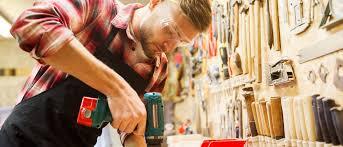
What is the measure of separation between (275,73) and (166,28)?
71 centimetres

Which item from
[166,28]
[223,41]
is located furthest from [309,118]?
[223,41]

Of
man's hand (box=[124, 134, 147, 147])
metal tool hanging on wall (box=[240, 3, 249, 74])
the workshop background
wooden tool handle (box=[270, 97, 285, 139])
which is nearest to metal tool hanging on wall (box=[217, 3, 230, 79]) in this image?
the workshop background

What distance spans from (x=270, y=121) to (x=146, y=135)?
670 mm

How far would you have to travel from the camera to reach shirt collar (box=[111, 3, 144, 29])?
5.34 feet

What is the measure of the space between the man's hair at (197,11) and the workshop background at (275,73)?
44 centimetres

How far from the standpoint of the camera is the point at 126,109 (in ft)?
4.37

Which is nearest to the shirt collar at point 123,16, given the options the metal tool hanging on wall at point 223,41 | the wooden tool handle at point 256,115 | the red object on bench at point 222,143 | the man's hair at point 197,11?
the man's hair at point 197,11

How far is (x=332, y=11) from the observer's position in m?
1.46

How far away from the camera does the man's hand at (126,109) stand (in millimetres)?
1318

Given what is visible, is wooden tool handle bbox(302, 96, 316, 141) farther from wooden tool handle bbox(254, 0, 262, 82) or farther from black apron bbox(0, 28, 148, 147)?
black apron bbox(0, 28, 148, 147)

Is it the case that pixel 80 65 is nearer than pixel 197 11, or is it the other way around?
pixel 80 65

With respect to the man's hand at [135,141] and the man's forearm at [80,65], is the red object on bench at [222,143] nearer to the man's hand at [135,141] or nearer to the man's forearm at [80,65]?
the man's hand at [135,141]

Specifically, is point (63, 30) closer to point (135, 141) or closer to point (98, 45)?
point (98, 45)

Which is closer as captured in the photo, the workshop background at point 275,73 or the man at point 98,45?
the man at point 98,45
